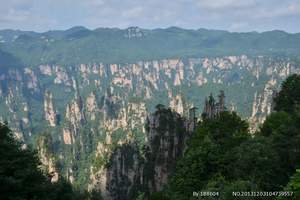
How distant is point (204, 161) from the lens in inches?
1614

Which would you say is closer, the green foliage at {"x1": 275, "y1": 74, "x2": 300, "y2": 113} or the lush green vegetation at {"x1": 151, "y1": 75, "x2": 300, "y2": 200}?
the lush green vegetation at {"x1": 151, "y1": 75, "x2": 300, "y2": 200}

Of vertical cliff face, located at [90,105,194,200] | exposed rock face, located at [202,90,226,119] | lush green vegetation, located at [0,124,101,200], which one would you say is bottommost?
vertical cliff face, located at [90,105,194,200]

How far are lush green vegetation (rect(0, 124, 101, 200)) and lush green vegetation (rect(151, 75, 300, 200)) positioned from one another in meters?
9.89

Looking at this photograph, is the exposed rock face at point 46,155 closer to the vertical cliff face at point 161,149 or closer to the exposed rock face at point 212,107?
the vertical cliff face at point 161,149

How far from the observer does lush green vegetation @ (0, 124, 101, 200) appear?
30.4 metres

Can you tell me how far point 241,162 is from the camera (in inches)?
1394

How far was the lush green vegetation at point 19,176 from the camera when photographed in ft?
99.8

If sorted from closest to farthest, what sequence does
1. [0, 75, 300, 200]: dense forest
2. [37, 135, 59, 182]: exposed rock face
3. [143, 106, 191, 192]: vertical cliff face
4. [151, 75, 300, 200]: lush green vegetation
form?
[0, 75, 300, 200]: dense forest
[151, 75, 300, 200]: lush green vegetation
[143, 106, 191, 192]: vertical cliff face
[37, 135, 59, 182]: exposed rock face

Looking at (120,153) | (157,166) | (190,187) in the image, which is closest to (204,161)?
(190,187)

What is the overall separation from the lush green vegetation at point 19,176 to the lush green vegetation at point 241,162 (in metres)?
9.89

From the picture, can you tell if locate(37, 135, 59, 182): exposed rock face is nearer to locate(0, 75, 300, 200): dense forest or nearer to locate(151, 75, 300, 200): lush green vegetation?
locate(151, 75, 300, 200): lush green vegetation

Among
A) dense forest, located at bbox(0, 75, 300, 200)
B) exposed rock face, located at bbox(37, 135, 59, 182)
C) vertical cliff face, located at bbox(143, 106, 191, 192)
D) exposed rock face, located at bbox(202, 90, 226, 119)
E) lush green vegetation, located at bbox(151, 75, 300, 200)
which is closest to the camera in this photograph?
dense forest, located at bbox(0, 75, 300, 200)

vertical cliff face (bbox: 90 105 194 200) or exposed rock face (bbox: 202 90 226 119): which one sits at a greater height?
exposed rock face (bbox: 202 90 226 119)

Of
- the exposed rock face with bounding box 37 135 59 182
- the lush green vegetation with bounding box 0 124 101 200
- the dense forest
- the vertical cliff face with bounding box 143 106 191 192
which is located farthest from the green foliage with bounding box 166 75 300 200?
the exposed rock face with bounding box 37 135 59 182
